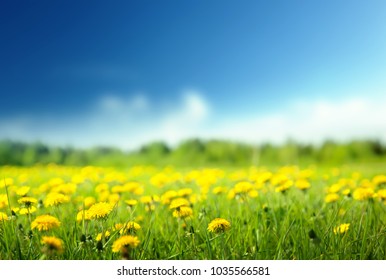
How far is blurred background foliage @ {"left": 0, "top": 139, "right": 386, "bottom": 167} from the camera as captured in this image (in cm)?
252

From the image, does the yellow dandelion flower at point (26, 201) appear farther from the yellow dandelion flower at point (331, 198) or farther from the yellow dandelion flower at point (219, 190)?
the yellow dandelion flower at point (331, 198)

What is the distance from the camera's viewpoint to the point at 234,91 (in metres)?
1.93

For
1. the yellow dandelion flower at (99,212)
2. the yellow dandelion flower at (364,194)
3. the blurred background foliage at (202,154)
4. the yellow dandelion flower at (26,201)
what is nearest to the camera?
the yellow dandelion flower at (99,212)

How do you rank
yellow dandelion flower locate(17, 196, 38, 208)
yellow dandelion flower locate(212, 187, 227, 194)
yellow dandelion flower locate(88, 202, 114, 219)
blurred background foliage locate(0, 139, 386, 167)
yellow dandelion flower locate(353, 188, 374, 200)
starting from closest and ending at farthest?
yellow dandelion flower locate(88, 202, 114, 219), yellow dandelion flower locate(17, 196, 38, 208), yellow dandelion flower locate(353, 188, 374, 200), yellow dandelion flower locate(212, 187, 227, 194), blurred background foliage locate(0, 139, 386, 167)

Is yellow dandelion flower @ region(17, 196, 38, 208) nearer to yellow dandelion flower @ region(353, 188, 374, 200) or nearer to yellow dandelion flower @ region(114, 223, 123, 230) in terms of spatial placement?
yellow dandelion flower @ region(114, 223, 123, 230)

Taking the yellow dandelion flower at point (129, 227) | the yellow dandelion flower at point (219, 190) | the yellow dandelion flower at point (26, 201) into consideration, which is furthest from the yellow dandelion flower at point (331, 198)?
the yellow dandelion flower at point (26, 201)

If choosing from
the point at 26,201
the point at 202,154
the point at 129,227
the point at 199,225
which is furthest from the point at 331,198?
the point at 202,154

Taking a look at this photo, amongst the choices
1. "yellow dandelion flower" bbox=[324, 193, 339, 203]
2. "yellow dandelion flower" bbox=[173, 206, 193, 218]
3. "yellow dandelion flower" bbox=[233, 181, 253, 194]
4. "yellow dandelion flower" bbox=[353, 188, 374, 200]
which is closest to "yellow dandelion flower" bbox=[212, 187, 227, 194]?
"yellow dandelion flower" bbox=[233, 181, 253, 194]

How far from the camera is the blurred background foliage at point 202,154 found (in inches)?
99.3

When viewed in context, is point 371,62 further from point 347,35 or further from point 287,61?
point 287,61

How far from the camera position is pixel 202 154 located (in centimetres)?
308

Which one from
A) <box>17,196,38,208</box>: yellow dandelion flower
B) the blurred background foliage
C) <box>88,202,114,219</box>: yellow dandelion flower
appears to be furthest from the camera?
the blurred background foliage
